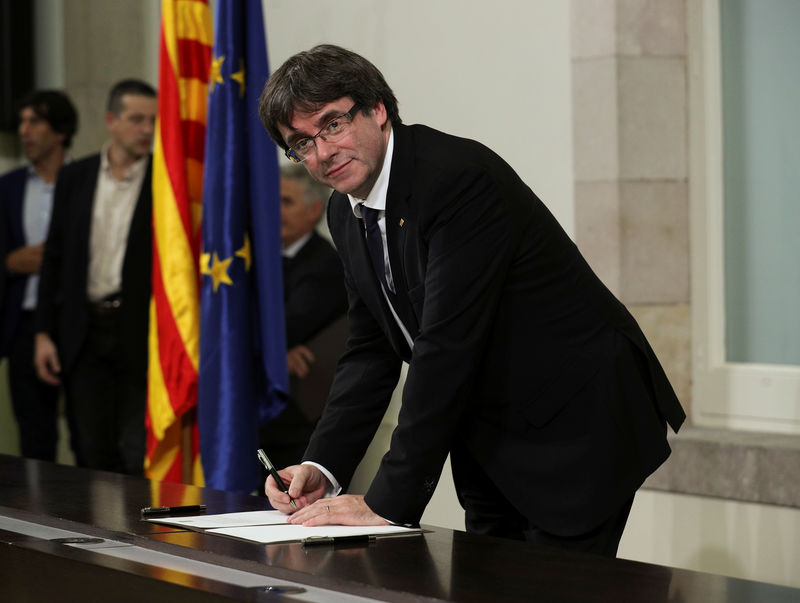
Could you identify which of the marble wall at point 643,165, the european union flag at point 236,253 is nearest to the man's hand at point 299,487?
the european union flag at point 236,253

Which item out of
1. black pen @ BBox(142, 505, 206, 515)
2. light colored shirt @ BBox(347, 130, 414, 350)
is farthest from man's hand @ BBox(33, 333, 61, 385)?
light colored shirt @ BBox(347, 130, 414, 350)

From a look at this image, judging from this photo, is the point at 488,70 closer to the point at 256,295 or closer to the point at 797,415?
the point at 256,295

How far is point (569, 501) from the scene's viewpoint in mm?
2154

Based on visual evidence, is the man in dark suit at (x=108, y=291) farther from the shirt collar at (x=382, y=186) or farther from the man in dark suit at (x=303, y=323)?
the shirt collar at (x=382, y=186)

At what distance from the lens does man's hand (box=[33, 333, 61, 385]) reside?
4855 mm

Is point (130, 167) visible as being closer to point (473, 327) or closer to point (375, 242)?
point (375, 242)

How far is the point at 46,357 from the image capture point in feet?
15.9

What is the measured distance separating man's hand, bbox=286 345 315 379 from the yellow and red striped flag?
0.57m

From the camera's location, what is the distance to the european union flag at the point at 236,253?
12.8 ft

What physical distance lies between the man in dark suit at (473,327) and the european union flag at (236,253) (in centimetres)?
165

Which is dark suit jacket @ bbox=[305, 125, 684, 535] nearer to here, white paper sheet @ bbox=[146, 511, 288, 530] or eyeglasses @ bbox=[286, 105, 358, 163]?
eyeglasses @ bbox=[286, 105, 358, 163]

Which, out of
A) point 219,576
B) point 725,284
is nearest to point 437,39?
point 725,284

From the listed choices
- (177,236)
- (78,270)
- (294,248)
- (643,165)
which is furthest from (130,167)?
(643,165)

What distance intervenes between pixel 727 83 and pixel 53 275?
2.70 meters
